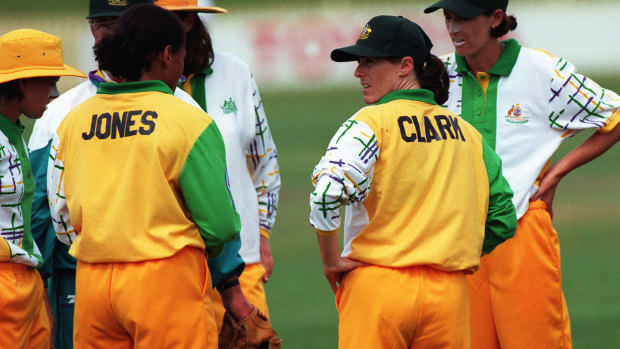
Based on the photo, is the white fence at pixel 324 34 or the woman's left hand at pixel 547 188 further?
the white fence at pixel 324 34

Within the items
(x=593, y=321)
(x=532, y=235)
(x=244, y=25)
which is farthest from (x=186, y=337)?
(x=244, y=25)

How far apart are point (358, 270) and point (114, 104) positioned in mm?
987

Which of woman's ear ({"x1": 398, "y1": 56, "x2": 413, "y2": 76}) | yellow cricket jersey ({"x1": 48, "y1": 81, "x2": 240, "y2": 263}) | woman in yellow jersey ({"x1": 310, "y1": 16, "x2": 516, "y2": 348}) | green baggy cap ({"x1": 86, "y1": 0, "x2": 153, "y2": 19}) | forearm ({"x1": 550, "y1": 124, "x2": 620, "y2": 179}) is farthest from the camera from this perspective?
forearm ({"x1": 550, "y1": 124, "x2": 620, "y2": 179})

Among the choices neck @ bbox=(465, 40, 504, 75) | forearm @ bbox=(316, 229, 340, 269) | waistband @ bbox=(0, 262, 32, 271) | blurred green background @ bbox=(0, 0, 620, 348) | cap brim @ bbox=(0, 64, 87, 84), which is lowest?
blurred green background @ bbox=(0, 0, 620, 348)

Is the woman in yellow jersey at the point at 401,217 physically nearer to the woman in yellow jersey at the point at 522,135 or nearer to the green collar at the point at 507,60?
the woman in yellow jersey at the point at 522,135

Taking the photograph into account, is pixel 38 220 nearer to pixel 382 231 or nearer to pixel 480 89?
pixel 382 231

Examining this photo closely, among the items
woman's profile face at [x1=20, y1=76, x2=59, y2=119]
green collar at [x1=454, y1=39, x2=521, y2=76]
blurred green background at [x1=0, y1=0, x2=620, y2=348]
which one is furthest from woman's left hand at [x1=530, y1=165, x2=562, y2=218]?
woman's profile face at [x1=20, y1=76, x2=59, y2=119]

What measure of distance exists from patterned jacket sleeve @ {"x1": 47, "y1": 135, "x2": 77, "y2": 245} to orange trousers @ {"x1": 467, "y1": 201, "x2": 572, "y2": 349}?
1723mm

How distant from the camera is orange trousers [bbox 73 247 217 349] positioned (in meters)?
3.06

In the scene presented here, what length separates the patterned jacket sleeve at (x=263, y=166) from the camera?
4.41 meters

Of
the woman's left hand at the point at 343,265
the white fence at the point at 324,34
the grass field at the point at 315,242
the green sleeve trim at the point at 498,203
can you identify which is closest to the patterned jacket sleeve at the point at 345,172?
the woman's left hand at the point at 343,265

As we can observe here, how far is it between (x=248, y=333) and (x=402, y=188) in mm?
875

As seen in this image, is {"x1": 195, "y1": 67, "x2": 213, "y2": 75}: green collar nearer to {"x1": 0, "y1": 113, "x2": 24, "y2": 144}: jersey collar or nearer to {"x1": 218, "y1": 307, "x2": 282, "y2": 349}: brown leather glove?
{"x1": 0, "y1": 113, "x2": 24, "y2": 144}: jersey collar

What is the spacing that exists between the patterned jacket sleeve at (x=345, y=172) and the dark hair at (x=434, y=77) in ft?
1.29
